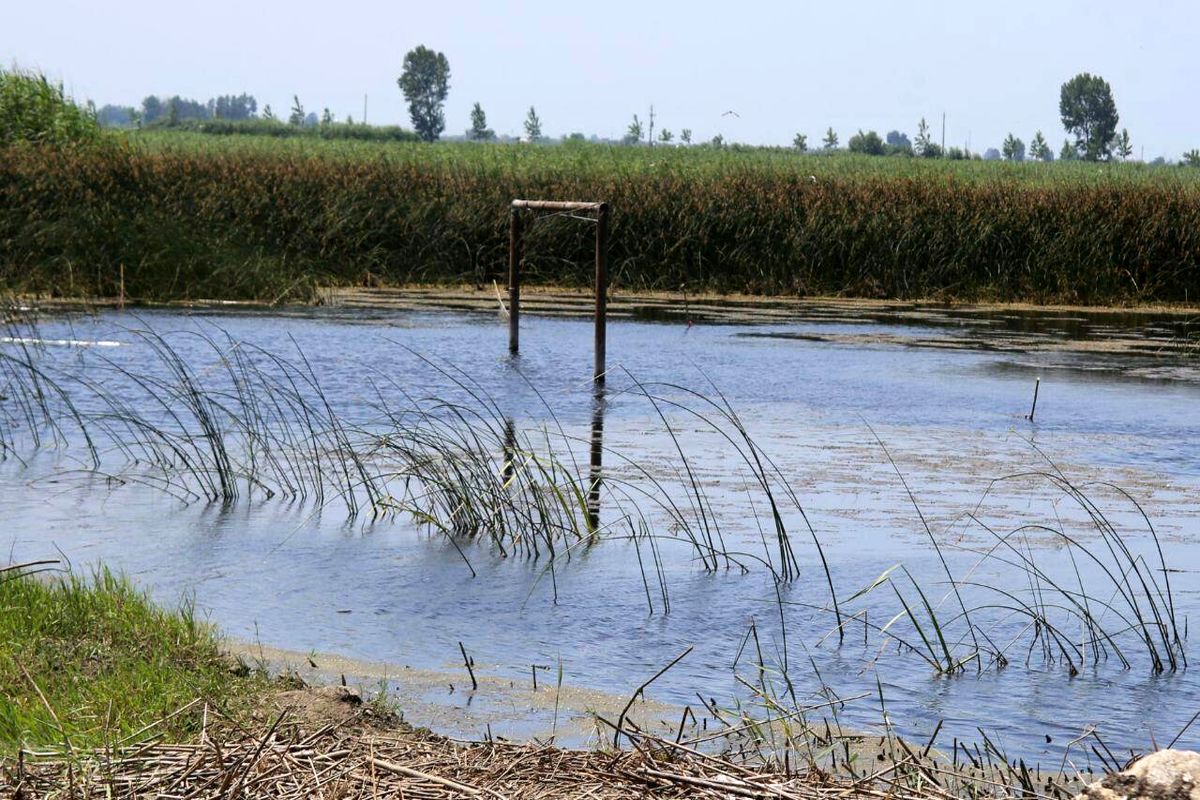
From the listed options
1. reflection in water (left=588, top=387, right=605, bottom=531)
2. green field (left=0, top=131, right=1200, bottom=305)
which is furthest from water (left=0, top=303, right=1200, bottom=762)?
green field (left=0, top=131, right=1200, bottom=305)

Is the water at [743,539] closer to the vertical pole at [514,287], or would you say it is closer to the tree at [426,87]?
the vertical pole at [514,287]

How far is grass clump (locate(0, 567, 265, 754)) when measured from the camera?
4691 millimetres

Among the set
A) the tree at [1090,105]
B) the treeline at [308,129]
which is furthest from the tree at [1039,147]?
the treeline at [308,129]

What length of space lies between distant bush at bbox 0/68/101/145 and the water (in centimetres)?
1403

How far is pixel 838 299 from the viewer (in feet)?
84.6

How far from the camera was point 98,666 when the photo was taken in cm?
Answer: 565

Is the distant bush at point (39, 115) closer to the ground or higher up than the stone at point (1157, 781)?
higher up

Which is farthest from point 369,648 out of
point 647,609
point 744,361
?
point 744,361

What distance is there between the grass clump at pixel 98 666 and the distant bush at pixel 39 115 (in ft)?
80.0

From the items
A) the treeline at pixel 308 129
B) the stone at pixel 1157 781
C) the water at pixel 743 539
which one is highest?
the treeline at pixel 308 129

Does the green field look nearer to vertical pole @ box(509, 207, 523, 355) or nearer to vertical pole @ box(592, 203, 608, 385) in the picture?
vertical pole @ box(509, 207, 523, 355)

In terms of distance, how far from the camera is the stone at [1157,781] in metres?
3.46

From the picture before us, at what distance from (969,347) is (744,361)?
11.5 ft

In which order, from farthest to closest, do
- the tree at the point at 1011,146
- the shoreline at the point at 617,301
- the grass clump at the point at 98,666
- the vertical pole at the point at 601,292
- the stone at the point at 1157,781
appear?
the tree at the point at 1011,146 → the shoreline at the point at 617,301 → the vertical pole at the point at 601,292 → the grass clump at the point at 98,666 → the stone at the point at 1157,781
